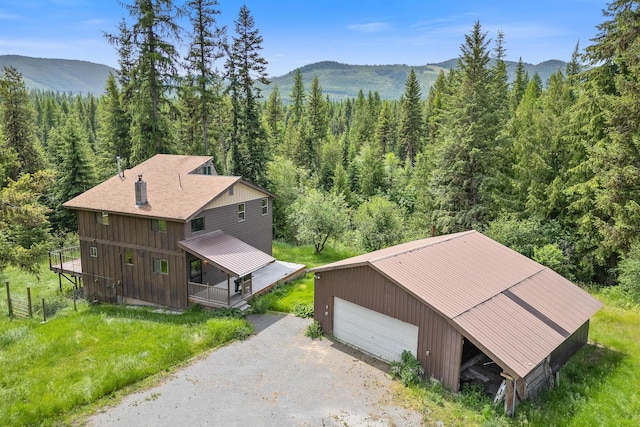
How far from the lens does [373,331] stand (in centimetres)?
1338

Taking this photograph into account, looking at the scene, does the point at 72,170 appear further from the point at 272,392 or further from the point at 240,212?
the point at 272,392

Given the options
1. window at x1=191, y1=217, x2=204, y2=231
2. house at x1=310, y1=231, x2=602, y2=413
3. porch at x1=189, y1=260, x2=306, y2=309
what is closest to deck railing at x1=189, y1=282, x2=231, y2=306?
porch at x1=189, y1=260, x2=306, y2=309

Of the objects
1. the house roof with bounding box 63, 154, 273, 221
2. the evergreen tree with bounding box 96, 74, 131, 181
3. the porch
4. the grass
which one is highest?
the evergreen tree with bounding box 96, 74, 131, 181

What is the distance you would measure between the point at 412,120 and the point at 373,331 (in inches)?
1882

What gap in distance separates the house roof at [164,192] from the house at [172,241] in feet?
0.15

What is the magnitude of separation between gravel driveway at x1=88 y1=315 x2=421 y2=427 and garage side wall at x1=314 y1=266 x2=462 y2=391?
140cm

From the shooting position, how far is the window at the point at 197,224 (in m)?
18.2

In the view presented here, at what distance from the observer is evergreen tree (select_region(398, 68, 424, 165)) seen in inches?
2207

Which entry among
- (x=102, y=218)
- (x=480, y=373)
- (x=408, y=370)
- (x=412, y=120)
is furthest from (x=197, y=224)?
(x=412, y=120)

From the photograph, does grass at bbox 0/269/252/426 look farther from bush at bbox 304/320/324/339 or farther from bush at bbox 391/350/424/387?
bush at bbox 391/350/424/387

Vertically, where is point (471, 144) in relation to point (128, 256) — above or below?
above

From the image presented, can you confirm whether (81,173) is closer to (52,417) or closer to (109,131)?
(109,131)

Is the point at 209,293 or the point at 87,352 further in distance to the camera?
the point at 209,293

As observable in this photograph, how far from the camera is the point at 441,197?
26.8m
